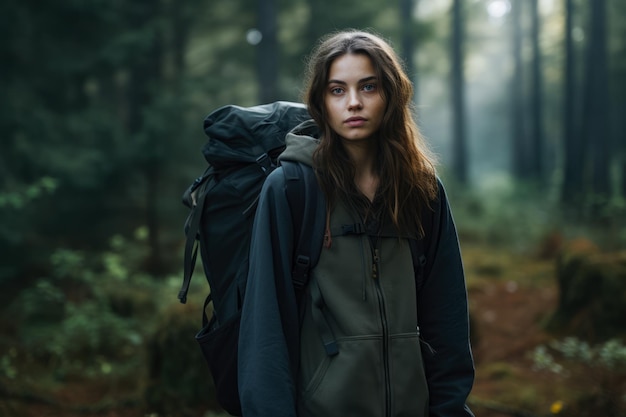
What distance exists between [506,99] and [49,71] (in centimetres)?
4156

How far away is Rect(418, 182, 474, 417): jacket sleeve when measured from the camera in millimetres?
2695

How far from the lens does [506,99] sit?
47375 mm

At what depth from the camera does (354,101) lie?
2559mm

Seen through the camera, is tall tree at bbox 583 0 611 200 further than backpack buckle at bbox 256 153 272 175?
Yes

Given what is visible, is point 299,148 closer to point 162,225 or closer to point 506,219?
point 162,225

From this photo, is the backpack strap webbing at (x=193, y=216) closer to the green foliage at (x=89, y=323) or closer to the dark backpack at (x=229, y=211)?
the dark backpack at (x=229, y=211)

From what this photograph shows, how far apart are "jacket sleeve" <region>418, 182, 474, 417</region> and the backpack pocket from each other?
2.66ft

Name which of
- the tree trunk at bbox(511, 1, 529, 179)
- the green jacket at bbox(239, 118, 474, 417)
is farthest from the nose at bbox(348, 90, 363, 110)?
the tree trunk at bbox(511, 1, 529, 179)

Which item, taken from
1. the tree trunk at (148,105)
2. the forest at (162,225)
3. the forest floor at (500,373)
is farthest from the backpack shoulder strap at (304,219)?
the tree trunk at (148,105)

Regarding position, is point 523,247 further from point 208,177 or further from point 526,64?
point 526,64

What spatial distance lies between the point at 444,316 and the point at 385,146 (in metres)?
0.78

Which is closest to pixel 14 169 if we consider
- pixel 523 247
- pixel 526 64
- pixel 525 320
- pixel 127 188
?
pixel 127 188

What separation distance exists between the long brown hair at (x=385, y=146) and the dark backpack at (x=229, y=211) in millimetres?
291

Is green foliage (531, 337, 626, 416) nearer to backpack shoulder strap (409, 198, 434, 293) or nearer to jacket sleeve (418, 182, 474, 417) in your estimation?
jacket sleeve (418, 182, 474, 417)
